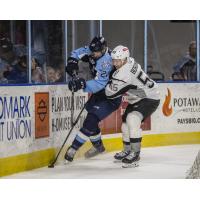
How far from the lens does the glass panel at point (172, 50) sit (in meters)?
14.3

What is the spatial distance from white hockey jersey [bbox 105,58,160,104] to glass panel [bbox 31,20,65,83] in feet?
6.18

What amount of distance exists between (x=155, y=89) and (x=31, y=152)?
1677 mm

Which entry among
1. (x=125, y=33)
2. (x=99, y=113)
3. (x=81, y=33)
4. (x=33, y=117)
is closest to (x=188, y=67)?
(x=125, y=33)

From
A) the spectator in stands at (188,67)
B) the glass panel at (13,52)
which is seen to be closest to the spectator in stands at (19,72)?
the glass panel at (13,52)

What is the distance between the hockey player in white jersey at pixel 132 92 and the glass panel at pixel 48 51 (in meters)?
1.90

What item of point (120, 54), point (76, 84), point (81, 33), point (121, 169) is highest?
point (81, 33)

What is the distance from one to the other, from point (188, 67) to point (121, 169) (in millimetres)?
4464

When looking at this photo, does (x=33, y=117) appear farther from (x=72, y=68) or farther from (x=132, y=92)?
(x=132, y=92)

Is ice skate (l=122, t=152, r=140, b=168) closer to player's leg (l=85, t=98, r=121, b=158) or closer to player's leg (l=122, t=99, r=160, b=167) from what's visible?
player's leg (l=122, t=99, r=160, b=167)

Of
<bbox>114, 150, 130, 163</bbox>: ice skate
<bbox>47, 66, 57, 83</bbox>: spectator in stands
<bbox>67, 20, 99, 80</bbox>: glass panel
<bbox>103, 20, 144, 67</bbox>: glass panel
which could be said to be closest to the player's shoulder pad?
<bbox>114, 150, 130, 163</bbox>: ice skate

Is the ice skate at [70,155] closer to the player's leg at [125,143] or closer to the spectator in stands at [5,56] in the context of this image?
the player's leg at [125,143]

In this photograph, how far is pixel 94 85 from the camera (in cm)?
1039
